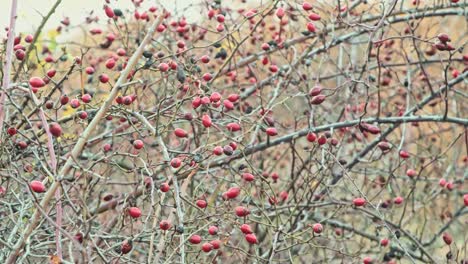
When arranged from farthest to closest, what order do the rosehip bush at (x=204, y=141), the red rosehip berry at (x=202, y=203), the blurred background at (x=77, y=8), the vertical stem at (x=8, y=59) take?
the blurred background at (x=77, y=8) < the red rosehip berry at (x=202, y=203) < the rosehip bush at (x=204, y=141) < the vertical stem at (x=8, y=59)

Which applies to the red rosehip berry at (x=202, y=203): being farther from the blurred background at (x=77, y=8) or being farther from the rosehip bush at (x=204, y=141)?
the blurred background at (x=77, y=8)

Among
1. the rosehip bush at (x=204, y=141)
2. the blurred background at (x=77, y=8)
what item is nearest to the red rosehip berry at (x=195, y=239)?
the rosehip bush at (x=204, y=141)

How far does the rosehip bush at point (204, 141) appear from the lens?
7.56ft

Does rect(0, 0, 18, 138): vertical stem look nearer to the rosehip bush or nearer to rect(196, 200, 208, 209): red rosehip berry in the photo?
the rosehip bush

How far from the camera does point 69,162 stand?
6.48 ft

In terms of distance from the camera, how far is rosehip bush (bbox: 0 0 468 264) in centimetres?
230

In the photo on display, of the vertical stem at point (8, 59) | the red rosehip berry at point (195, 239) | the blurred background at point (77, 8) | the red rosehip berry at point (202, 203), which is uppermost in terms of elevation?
the blurred background at point (77, 8)

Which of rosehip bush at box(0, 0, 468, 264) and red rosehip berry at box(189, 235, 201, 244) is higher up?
rosehip bush at box(0, 0, 468, 264)

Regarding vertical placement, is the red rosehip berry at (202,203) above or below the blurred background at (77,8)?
below

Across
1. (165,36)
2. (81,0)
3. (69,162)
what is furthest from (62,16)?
(69,162)

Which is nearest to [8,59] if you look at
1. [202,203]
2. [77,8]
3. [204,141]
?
[202,203]

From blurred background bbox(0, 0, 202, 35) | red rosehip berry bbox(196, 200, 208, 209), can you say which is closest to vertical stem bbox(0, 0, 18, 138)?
red rosehip berry bbox(196, 200, 208, 209)

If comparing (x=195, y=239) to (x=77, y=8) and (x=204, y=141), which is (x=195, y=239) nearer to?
(x=204, y=141)

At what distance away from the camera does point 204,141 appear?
4.33 m
